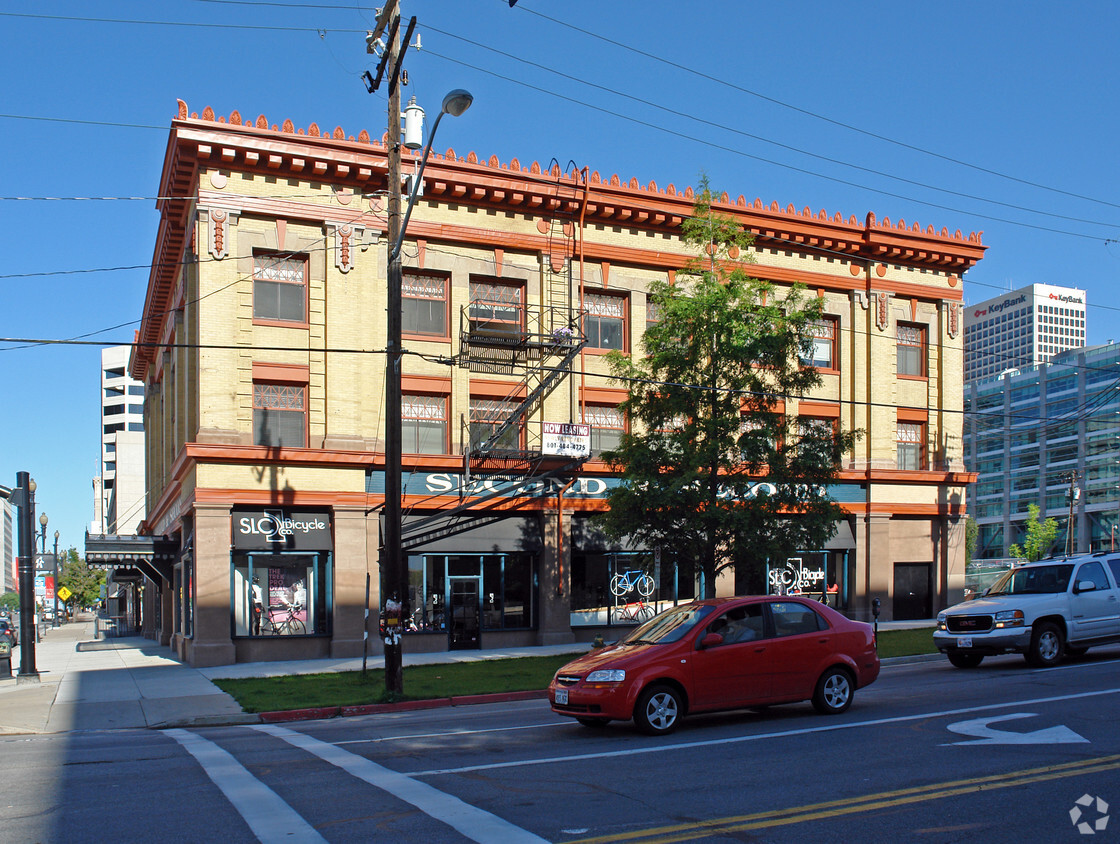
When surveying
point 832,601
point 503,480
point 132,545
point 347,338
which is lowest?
point 832,601

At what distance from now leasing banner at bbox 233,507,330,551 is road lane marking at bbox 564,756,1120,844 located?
1960 cm

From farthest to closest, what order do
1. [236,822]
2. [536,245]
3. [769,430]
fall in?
[536,245], [769,430], [236,822]

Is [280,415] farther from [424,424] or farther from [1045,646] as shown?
[1045,646]

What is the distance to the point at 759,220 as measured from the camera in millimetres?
31547

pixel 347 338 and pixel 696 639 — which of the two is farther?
pixel 347 338

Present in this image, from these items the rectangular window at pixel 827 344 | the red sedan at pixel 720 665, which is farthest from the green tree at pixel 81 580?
the red sedan at pixel 720 665

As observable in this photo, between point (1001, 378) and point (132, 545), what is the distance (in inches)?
5263

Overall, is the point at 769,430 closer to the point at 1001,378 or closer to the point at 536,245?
the point at 536,245

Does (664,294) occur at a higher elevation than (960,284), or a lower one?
lower

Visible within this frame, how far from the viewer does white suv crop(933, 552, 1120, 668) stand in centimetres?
1708

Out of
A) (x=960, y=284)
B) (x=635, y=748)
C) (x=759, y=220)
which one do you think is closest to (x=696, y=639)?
(x=635, y=748)

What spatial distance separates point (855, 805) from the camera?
782 centimetres

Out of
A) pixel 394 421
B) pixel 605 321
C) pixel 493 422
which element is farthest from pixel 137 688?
pixel 605 321

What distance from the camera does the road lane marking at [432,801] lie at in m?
7.13
